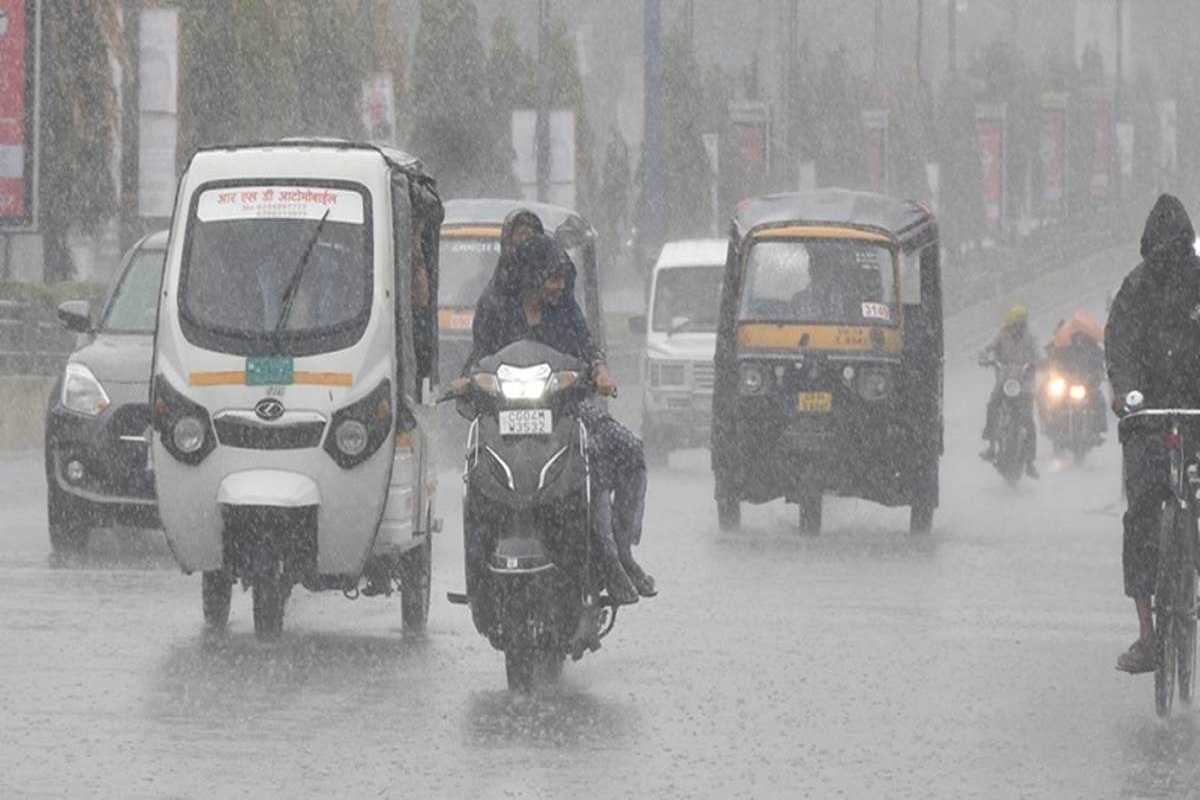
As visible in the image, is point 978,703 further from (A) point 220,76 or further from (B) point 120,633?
(A) point 220,76

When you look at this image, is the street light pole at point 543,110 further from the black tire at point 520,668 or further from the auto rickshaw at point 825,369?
the black tire at point 520,668

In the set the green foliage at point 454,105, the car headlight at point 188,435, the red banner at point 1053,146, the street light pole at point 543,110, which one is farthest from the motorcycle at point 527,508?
the red banner at point 1053,146

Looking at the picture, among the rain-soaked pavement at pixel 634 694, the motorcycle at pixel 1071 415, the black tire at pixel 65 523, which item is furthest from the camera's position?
the motorcycle at pixel 1071 415

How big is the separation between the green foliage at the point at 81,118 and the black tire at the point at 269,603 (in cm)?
2010

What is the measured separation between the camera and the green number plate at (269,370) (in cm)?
1467

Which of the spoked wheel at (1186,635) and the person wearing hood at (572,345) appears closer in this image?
the spoked wheel at (1186,635)

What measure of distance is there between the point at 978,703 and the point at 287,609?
4.74 meters

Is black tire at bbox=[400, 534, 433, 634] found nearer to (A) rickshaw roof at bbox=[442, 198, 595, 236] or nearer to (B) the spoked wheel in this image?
(B) the spoked wheel

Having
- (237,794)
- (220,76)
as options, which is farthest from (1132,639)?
(220,76)

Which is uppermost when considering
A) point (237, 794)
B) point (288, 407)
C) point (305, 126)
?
point (305, 126)

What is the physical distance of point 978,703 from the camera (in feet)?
42.4

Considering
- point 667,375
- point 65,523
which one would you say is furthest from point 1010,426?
point 65,523

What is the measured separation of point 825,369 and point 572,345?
9.91 m

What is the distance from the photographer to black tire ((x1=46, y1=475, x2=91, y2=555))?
18.8 meters
